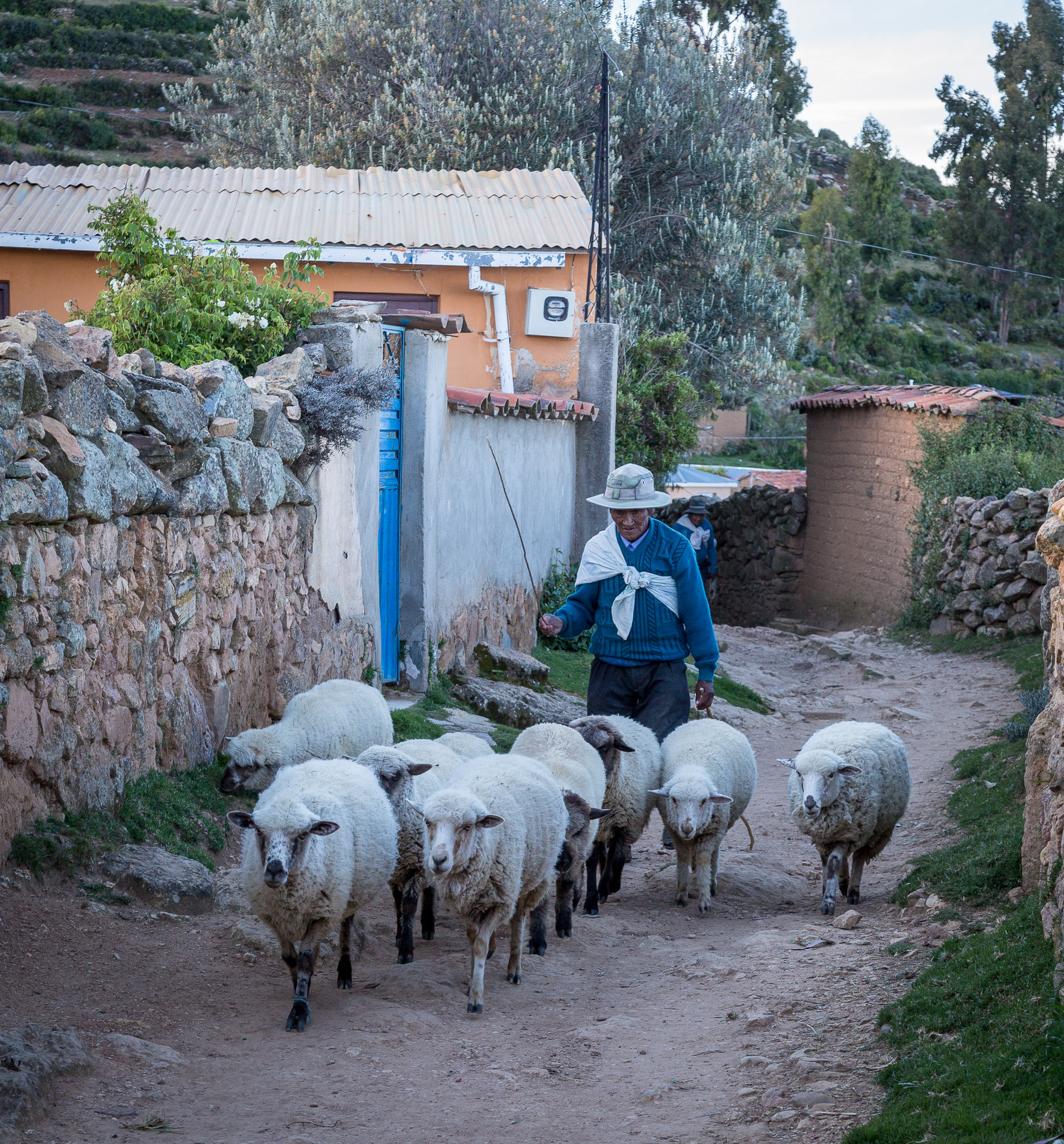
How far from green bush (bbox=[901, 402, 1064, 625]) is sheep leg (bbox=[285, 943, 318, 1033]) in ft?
43.4

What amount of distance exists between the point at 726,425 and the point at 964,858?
36.7m

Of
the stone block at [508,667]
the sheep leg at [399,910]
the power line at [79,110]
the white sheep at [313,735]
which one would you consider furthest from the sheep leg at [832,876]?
the power line at [79,110]

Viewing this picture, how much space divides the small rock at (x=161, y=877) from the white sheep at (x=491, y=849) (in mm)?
1219

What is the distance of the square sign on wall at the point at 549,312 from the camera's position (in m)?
14.8

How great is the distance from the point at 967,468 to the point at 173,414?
1262 cm

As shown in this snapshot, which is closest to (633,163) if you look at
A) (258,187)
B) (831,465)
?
(831,465)

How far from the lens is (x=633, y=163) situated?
2267 centimetres

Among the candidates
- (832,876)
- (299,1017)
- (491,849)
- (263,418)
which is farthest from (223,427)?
(832,876)

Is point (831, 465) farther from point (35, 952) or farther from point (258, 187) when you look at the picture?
point (35, 952)

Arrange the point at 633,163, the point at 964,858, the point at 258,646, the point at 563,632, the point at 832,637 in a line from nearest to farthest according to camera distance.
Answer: the point at 964,858 → the point at 563,632 → the point at 258,646 → the point at 832,637 → the point at 633,163

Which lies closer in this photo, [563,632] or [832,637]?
[563,632]

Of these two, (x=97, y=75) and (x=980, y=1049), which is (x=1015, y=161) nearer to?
(x=97, y=75)

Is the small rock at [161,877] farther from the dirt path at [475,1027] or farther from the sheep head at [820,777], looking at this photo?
the sheep head at [820,777]

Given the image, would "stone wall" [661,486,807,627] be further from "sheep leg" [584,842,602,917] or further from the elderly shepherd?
"sheep leg" [584,842,602,917]
